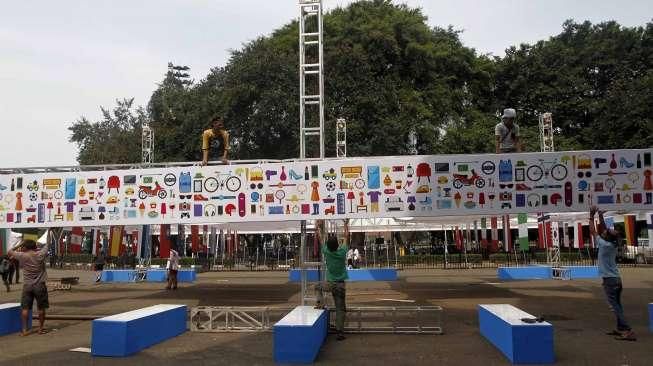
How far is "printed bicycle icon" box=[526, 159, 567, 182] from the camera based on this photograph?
40.0 ft

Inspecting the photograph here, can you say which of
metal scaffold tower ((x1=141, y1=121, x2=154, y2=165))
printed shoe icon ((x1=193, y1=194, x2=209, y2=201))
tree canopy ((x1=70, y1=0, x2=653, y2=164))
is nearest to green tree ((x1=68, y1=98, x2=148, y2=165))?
tree canopy ((x1=70, y1=0, x2=653, y2=164))

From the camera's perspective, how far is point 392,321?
11820 millimetres

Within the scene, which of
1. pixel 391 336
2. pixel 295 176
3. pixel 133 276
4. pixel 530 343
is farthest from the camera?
pixel 133 276

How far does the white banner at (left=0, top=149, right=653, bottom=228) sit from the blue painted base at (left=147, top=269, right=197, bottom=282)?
11.8 m

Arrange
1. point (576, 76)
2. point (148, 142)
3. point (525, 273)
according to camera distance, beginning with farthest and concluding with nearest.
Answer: point (576, 76), point (148, 142), point (525, 273)

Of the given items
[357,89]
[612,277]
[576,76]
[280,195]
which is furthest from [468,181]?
[576,76]

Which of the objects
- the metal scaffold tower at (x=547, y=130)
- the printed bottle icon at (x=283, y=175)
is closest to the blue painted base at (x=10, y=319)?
the printed bottle icon at (x=283, y=175)

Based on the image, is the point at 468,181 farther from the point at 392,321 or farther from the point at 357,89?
the point at 357,89

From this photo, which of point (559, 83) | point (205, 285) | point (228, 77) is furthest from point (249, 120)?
point (559, 83)

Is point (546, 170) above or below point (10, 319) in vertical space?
above

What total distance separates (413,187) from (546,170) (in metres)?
2.77

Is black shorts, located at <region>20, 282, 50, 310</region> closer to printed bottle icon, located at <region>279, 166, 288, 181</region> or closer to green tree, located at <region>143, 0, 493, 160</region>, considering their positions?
printed bottle icon, located at <region>279, 166, 288, 181</region>

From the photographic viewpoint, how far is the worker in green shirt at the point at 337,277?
1005 centimetres

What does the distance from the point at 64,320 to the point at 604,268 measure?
10845 millimetres
